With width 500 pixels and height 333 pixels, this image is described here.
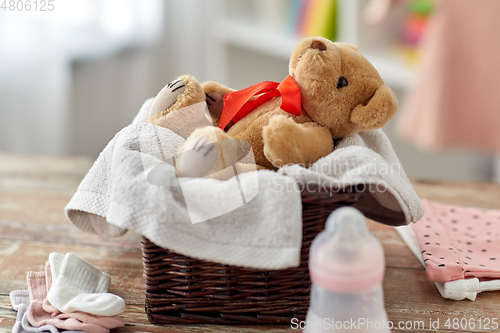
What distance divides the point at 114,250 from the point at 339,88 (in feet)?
1.53

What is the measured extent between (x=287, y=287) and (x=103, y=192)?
0.28 meters

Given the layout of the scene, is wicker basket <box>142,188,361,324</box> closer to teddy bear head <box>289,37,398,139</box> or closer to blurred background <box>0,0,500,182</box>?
teddy bear head <box>289,37,398,139</box>

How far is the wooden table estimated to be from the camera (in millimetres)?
602

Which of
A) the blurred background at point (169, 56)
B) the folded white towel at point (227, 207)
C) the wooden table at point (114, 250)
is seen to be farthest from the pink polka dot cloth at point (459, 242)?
the blurred background at point (169, 56)

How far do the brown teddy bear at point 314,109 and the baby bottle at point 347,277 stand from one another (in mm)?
175

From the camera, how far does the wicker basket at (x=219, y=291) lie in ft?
1.85

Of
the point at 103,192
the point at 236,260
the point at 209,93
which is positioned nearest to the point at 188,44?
the point at 209,93

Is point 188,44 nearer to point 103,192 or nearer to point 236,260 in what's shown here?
point 103,192

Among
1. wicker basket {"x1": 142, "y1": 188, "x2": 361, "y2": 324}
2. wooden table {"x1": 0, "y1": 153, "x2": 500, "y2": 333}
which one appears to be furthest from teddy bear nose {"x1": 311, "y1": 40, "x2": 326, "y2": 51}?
wooden table {"x1": 0, "y1": 153, "x2": 500, "y2": 333}

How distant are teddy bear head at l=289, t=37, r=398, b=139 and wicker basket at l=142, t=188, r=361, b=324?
6.8 inches

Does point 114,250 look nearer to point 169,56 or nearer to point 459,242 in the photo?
point 459,242

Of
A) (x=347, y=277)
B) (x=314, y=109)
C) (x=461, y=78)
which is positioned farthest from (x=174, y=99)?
(x=461, y=78)

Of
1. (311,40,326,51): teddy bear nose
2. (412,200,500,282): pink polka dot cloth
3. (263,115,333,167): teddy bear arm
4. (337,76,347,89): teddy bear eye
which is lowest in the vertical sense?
(412,200,500,282): pink polka dot cloth

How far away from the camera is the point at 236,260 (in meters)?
0.52
